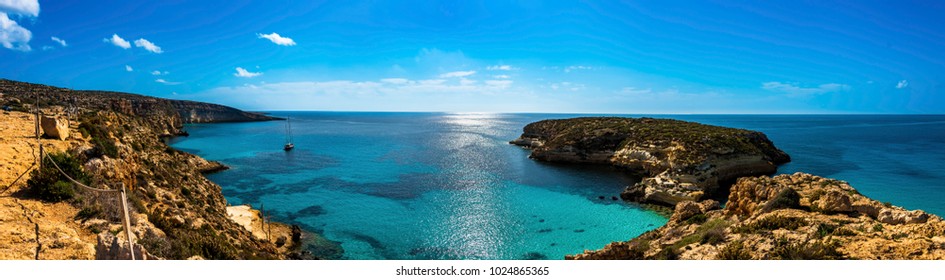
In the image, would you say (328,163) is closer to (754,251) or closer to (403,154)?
(403,154)

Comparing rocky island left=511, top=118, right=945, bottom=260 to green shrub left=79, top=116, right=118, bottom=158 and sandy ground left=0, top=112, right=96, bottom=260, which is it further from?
green shrub left=79, top=116, right=118, bottom=158

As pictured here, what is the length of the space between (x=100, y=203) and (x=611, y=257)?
19.0 metres

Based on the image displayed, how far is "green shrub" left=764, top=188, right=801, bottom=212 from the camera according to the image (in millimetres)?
17859

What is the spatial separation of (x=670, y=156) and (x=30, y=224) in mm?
52119

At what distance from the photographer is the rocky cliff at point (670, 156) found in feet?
122

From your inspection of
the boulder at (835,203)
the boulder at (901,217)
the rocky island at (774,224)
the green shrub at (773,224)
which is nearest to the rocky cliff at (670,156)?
the rocky island at (774,224)

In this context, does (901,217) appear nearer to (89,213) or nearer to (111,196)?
(89,213)

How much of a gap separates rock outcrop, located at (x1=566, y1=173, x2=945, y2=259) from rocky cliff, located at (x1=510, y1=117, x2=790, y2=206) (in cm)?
1429

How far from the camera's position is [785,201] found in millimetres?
17984

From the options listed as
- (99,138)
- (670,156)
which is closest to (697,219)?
(670,156)

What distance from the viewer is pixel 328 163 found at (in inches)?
2365

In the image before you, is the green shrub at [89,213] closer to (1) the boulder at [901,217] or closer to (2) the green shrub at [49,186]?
(2) the green shrub at [49,186]

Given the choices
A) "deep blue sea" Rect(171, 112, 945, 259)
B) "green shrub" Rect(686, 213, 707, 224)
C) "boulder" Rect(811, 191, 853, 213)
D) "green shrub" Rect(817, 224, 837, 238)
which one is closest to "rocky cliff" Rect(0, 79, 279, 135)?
"deep blue sea" Rect(171, 112, 945, 259)

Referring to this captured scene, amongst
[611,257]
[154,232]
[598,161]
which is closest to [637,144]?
[598,161]
